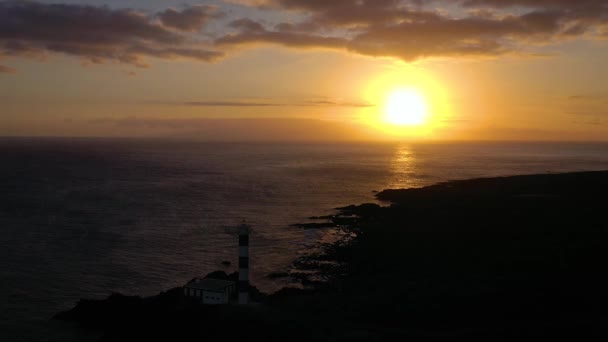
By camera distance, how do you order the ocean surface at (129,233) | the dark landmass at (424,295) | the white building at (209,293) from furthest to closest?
the ocean surface at (129,233) → the white building at (209,293) → the dark landmass at (424,295)

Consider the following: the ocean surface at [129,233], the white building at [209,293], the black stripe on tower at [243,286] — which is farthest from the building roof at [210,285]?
the ocean surface at [129,233]

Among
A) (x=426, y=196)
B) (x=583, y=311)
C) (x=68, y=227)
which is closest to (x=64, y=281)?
(x=68, y=227)

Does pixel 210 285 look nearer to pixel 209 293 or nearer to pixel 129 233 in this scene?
pixel 209 293

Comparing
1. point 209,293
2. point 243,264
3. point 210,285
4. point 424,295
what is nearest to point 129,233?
point 210,285

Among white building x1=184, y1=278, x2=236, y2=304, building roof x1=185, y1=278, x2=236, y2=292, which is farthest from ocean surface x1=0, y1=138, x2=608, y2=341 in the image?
white building x1=184, y1=278, x2=236, y2=304

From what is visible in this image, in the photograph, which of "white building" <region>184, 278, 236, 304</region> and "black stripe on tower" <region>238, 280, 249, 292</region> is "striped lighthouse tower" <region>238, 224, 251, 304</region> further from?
"white building" <region>184, 278, 236, 304</region>

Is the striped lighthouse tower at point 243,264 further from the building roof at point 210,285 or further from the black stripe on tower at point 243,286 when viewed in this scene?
the building roof at point 210,285
